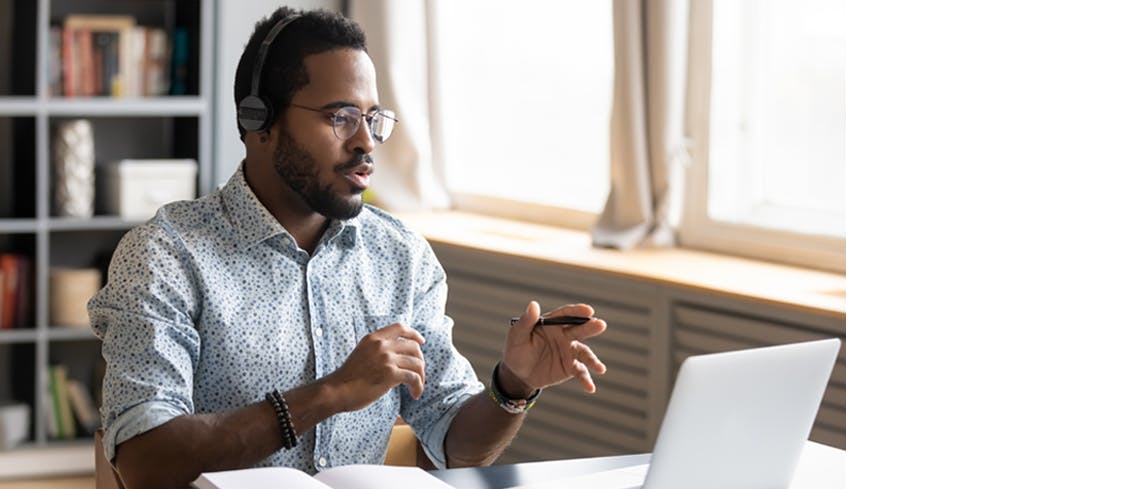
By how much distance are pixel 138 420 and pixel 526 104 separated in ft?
8.57

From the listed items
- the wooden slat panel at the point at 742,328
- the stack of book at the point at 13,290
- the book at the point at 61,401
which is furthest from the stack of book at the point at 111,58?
the wooden slat panel at the point at 742,328

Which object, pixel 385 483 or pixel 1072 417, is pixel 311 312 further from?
pixel 1072 417

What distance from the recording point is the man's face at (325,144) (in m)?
1.85

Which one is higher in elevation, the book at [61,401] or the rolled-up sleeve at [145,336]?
the rolled-up sleeve at [145,336]

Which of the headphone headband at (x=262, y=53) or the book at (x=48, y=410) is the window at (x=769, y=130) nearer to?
the headphone headband at (x=262, y=53)

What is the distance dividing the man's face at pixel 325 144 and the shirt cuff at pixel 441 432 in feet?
1.04

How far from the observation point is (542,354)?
177cm

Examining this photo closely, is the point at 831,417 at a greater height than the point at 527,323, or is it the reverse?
the point at 527,323

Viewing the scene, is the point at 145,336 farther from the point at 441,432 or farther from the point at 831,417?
the point at 831,417

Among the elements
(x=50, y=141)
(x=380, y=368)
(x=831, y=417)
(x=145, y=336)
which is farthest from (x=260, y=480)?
(x=50, y=141)

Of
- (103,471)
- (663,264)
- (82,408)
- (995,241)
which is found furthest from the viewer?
(82,408)

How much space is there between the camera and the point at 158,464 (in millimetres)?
1594

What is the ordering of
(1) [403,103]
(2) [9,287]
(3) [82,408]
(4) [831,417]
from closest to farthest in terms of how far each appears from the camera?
(4) [831,417], (2) [9,287], (3) [82,408], (1) [403,103]

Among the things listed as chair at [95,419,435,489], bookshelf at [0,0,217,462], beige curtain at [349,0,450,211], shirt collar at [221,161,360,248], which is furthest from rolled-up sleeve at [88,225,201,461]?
beige curtain at [349,0,450,211]
